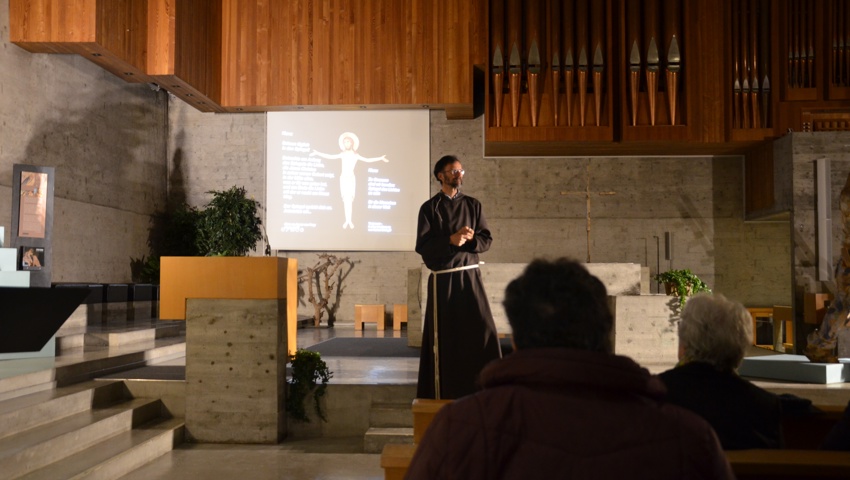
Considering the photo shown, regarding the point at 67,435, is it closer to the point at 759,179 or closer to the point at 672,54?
the point at 672,54

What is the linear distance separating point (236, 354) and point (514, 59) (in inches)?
255

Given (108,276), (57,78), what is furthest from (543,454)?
(108,276)

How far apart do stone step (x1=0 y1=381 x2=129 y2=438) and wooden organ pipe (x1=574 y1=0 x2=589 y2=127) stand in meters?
6.94

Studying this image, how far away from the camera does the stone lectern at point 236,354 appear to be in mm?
4852

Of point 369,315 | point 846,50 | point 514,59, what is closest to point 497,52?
point 514,59

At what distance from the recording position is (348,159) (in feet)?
35.3

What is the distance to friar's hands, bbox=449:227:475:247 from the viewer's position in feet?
12.8

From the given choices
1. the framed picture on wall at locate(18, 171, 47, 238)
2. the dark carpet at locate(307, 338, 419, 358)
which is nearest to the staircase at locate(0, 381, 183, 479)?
the framed picture on wall at locate(18, 171, 47, 238)

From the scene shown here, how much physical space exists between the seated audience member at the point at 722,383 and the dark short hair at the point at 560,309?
73cm

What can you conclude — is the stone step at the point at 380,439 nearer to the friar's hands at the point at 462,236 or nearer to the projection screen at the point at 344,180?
the friar's hands at the point at 462,236

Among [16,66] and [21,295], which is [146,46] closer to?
[16,66]

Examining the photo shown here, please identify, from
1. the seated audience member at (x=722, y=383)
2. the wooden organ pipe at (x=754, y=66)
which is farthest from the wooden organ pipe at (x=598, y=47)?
the seated audience member at (x=722, y=383)

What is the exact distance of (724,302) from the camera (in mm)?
1953

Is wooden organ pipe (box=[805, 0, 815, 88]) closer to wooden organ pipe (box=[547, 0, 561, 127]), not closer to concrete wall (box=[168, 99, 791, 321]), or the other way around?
concrete wall (box=[168, 99, 791, 321])
